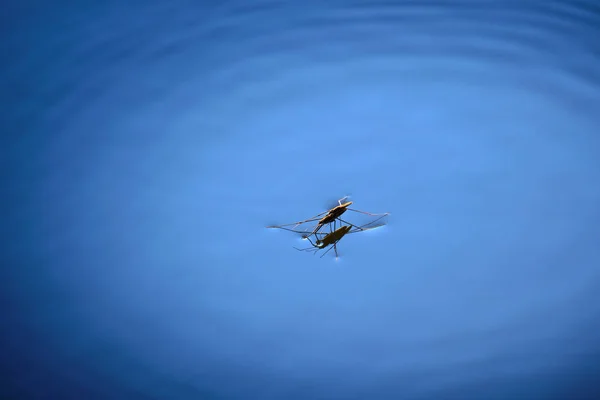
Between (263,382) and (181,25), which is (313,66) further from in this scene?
(263,382)

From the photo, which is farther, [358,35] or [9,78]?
[358,35]

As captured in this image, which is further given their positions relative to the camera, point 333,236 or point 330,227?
point 330,227

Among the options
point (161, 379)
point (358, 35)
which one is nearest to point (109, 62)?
point (358, 35)

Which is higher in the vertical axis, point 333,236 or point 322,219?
point 322,219

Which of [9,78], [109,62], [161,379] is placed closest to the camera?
[9,78]

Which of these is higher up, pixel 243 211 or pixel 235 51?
pixel 235 51

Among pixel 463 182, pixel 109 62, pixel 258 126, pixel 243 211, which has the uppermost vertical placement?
pixel 109 62

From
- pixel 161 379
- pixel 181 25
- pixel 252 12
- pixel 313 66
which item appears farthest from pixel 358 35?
pixel 161 379

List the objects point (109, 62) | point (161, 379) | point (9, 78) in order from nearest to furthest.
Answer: point (9, 78)
point (109, 62)
point (161, 379)

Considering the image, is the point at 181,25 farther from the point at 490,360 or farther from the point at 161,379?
the point at 490,360
